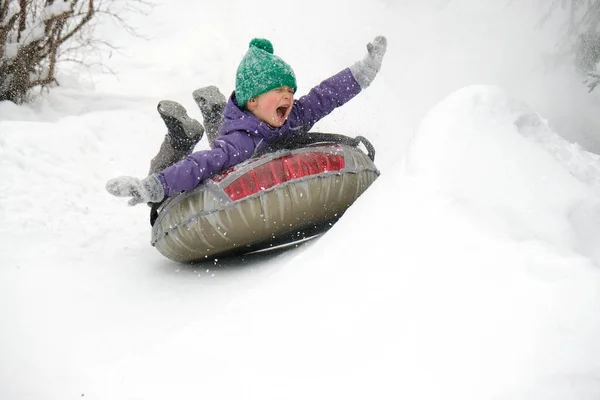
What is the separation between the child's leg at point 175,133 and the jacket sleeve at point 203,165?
58cm

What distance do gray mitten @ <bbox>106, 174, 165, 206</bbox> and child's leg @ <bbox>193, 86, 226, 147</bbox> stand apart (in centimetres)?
120

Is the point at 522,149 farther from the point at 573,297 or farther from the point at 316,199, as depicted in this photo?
the point at 316,199

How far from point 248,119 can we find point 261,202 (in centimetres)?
67

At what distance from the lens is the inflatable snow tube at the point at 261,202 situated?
2.77m

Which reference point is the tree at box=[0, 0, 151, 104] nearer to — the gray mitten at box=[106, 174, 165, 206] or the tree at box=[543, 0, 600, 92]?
the gray mitten at box=[106, 174, 165, 206]

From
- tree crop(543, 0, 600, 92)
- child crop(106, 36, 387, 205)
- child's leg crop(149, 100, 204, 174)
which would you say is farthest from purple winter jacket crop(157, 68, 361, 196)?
tree crop(543, 0, 600, 92)

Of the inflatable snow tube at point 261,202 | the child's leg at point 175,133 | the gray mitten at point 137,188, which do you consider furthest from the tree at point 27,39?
the inflatable snow tube at point 261,202

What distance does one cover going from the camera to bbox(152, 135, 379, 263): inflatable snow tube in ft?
9.10

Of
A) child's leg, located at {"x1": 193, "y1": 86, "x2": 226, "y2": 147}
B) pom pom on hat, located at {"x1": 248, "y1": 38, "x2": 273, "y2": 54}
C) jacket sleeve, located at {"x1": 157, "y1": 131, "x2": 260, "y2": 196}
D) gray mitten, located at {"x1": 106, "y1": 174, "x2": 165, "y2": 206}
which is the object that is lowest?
gray mitten, located at {"x1": 106, "y1": 174, "x2": 165, "y2": 206}

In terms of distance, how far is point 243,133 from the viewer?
318 centimetres

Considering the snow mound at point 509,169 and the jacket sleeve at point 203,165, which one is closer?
the snow mound at point 509,169

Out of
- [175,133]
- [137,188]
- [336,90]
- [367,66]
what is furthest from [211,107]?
[137,188]

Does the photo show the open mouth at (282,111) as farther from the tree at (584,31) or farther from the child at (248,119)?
the tree at (584,31)

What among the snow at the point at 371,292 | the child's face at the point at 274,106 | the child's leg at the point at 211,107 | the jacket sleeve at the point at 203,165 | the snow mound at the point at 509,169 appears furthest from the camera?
the child's leg at the point at 211,107
